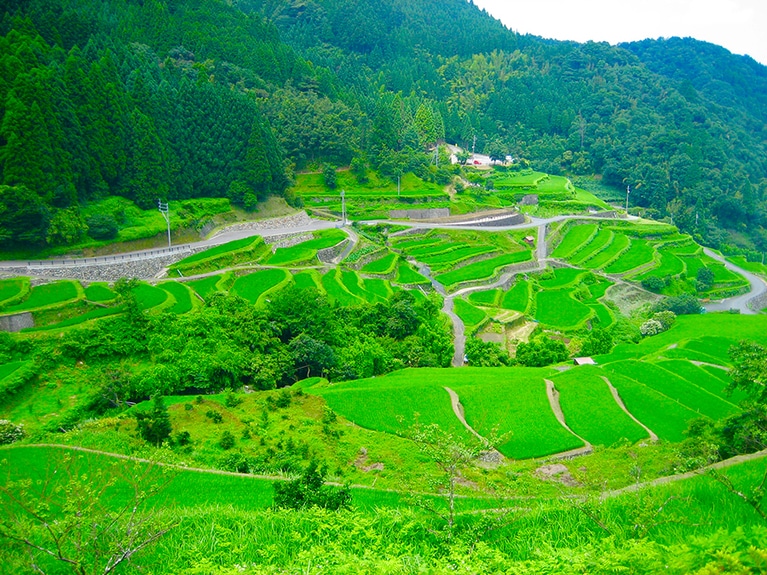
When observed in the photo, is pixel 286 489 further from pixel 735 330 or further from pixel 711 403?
pixel 735 330

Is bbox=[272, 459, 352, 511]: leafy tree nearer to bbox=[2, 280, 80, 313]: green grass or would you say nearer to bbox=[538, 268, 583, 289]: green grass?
bbox=[2, 280, 80, 313]: green grass

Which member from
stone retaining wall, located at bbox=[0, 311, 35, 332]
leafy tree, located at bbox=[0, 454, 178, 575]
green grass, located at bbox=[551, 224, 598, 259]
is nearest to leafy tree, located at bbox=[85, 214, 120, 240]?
stone retaining wall, located at bbox=[0, 311, 35, 332]

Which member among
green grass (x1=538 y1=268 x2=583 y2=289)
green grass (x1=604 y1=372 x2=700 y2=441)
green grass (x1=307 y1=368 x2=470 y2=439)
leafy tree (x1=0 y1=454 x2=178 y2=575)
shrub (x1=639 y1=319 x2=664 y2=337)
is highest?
leafy tree (x1=0 y1=454 x2=178 y2=575)

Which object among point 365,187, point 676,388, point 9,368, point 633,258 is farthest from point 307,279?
point 633,258

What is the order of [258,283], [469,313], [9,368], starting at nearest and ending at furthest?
[9,368], [258,283], [469,313]

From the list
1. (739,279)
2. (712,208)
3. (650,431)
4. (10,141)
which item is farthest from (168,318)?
(712,208)

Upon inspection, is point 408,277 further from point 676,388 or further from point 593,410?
point 593,410
